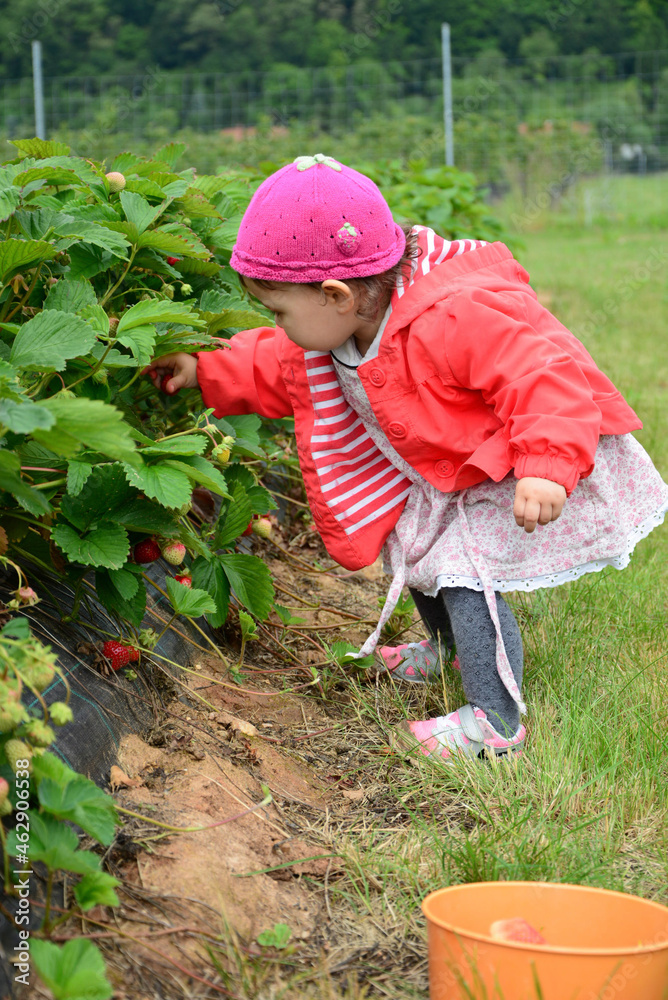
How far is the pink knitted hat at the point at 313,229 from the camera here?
4.50 feet

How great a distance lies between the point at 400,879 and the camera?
1184 mm

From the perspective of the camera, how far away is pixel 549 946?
829mm

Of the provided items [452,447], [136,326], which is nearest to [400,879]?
[452,447]

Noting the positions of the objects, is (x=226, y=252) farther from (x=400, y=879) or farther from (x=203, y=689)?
(x=400, y=879)

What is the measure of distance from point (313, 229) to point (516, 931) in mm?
978

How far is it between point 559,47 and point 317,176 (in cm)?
1685

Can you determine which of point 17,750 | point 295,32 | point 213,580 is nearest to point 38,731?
point 17,750

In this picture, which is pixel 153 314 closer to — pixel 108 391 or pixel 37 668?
pixel 108 391

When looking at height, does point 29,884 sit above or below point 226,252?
below

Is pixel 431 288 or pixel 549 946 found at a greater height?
pixel 431 288

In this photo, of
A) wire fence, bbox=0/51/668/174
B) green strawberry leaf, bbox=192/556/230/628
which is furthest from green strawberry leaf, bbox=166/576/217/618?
wire fence, bbox=0/51/668/174

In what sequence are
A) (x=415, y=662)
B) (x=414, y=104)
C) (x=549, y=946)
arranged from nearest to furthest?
(x=549, y=946)
(x=415, y=662)
(x=414, y=104)

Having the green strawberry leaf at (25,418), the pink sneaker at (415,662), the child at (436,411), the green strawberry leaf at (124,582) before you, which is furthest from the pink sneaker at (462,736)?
the green strawberry leaf at (25,418)

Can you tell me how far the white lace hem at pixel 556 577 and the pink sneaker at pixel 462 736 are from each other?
0.21 metres
